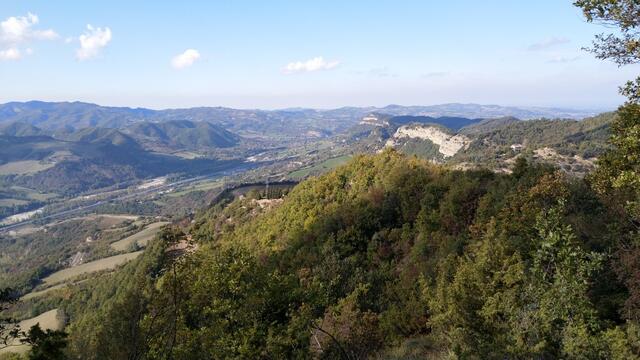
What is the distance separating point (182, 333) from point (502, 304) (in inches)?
636

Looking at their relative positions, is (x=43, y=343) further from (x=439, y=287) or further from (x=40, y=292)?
(x=40, y=292)

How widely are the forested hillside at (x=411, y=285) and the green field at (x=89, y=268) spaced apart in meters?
99.8

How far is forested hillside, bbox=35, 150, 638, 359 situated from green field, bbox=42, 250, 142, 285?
327ft

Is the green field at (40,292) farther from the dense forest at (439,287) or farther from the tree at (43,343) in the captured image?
the tree at (43,343)

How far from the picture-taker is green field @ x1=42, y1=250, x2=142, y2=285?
513 feet

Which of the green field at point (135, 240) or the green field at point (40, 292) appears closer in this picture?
the green field at point (40, 292)

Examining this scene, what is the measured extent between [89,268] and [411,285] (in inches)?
5963

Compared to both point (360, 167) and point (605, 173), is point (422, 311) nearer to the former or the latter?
point (605, 173)

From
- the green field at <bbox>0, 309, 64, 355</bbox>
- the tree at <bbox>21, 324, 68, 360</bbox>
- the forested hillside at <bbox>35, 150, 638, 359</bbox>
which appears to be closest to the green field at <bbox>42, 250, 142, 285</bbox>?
the green field at <bbox>0, 309, 64, 355</bbox>

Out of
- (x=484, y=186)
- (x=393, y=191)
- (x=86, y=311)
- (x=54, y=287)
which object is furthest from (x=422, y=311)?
(x=54, y=287)

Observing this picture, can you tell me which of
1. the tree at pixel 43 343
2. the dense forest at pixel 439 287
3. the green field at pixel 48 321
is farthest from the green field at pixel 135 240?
the tree at pixel 43 343

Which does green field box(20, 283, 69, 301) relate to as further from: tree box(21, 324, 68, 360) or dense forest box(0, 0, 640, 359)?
tree box(21, 324, 68, 360)

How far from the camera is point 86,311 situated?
10731cm

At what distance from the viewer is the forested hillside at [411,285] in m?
18.3
